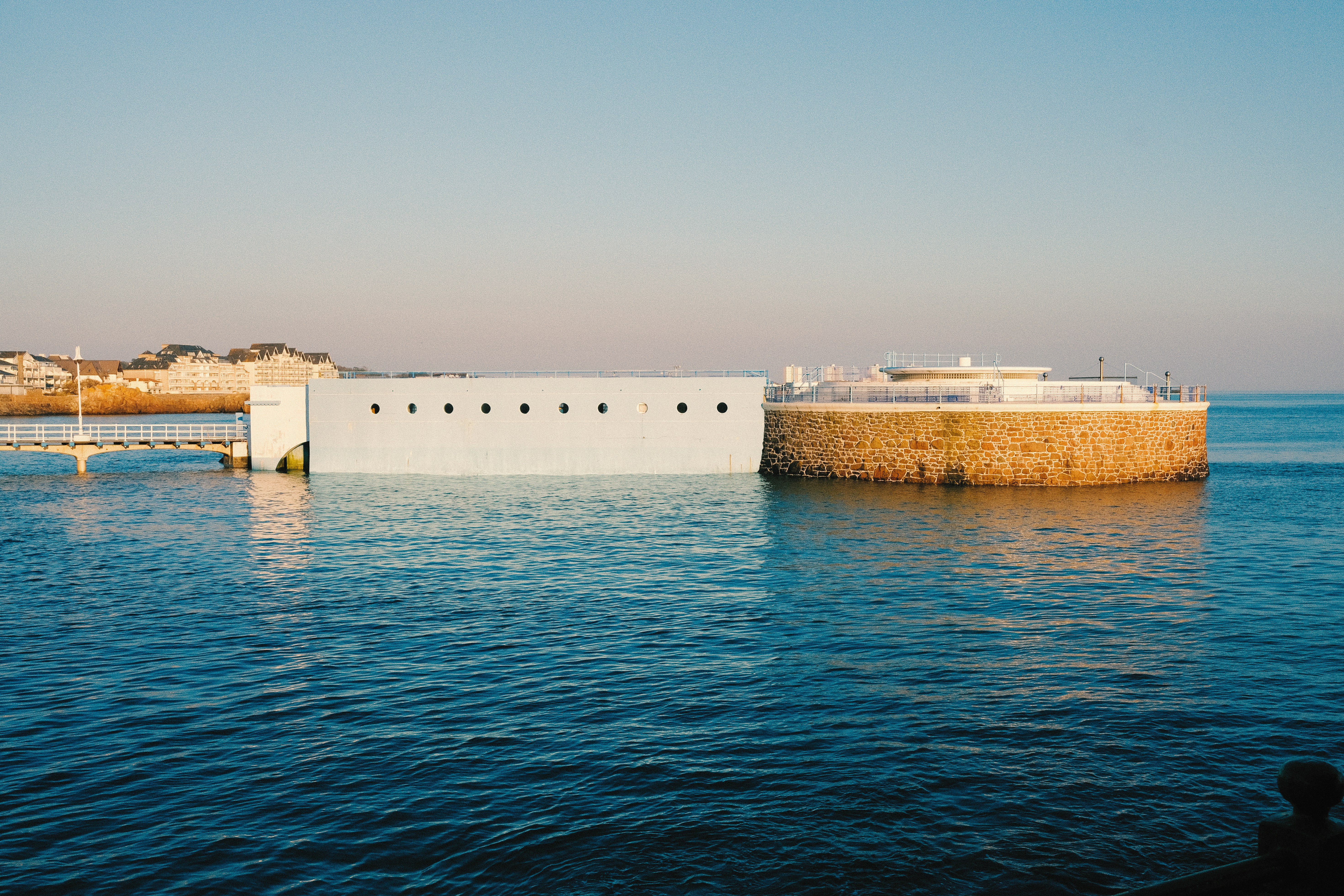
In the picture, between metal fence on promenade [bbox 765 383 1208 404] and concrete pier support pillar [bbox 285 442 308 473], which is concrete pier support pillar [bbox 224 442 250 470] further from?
metal fence on promenade [bbox 765 383 1208 404]

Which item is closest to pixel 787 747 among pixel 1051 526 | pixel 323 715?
pixel 323 715

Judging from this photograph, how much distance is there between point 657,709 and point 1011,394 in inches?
1216

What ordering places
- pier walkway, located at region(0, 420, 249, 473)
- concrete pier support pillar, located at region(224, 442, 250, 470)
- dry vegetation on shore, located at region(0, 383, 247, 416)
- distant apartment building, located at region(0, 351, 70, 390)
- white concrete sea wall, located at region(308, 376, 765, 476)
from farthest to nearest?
distant apartment building, located at region(0, 351, 70, 390)
dry vegetation on shore, located at region(0, 383, 247, 416)
concrete pier support pillar, located at region(224, 442, 250, 470)
pier walkway, located at region(0, 420, 249, 473)
white concrete sea wall, located at region(308, 376, 765, 476)

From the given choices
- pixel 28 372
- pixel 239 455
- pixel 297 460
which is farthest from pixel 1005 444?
pixel 28 372

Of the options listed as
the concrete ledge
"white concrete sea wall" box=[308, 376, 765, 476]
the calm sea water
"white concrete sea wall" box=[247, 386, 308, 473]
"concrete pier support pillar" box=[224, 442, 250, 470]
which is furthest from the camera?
"concrete pier support pillar" box=[224, 442, 250, 470]

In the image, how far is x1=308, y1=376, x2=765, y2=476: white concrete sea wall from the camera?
4350 centimetres

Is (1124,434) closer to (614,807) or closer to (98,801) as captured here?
(614,807)

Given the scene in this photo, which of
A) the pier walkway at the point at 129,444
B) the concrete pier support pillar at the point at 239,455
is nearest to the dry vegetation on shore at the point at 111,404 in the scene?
the pier walkway at the point at 129,444

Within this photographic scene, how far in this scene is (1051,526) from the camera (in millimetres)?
29312

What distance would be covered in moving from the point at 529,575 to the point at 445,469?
23.3m

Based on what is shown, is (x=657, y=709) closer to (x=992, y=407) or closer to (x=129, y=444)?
(x=992, y=407)

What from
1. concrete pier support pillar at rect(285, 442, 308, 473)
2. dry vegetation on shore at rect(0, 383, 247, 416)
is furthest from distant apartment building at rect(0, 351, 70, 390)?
concrete pier support pillar at rect(285, 442, 308, 473)

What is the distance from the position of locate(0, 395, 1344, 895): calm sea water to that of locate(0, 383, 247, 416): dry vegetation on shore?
135 meters

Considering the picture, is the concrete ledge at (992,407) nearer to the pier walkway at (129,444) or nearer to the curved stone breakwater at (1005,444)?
the curved stone breakwater at (1005,444)
